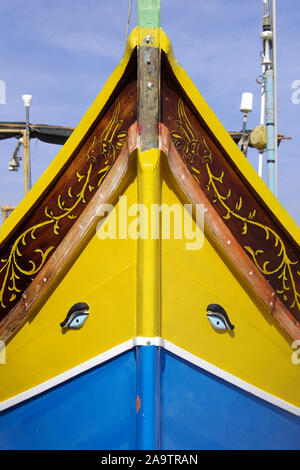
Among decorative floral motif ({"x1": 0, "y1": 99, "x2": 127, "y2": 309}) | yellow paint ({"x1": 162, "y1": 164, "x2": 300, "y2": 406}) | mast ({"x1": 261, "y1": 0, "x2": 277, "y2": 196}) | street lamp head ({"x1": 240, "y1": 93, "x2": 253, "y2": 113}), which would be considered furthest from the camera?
street lamp head ({"x1": 240, "y1": 93, "x2": 253, "y2": 113})

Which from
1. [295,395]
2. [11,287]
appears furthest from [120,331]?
[295,395]

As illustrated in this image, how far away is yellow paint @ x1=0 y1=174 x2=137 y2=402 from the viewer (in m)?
2.55

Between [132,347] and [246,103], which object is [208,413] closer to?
[132,347]

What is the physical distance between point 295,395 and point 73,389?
120cm

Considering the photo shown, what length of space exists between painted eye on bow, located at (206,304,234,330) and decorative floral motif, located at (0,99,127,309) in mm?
839

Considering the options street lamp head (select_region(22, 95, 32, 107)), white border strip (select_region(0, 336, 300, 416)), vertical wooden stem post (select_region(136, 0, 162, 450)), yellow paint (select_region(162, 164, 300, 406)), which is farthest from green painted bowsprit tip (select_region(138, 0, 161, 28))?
street lamp head (select_region(22, 95, 32, 107))

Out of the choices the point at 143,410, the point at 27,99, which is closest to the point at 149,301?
the point at 143,410

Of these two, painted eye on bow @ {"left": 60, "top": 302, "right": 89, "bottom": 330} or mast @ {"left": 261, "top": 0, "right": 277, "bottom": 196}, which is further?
mast @ {"left": 261, "top": 0, "right": 277, "bottom": 196}

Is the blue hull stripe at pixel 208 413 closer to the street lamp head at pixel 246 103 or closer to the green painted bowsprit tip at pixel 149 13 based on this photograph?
the green painted bowsprit tip at pixel 149 13

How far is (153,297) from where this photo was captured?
2.45 metres

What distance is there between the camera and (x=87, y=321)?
2580 millimetres

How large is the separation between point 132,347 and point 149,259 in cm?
44

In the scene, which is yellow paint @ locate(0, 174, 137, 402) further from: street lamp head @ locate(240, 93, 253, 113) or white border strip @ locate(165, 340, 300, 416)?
street lamp head @ locate(240, 93, 253, 113)

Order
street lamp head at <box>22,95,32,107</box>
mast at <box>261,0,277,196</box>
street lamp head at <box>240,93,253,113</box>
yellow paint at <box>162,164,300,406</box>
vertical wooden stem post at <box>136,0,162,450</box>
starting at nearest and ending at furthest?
vertical wooden stem post at <box>136,0,162,450</box> → yellow paint at <box>162,164,300,406</box> → mast at <box>261,0,277,196</box> → street lamp head at <box>240,93,253,113</box> → street lamp head at <box>22,95,32,107</box>
